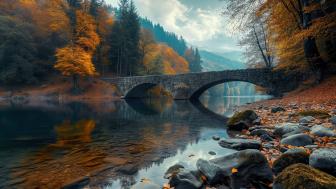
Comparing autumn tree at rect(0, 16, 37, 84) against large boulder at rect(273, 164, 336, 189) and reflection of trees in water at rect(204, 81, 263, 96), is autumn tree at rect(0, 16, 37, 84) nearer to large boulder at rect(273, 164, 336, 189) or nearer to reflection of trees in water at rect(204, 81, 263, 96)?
reflection of trees in water at rect(204, 81, 263, 96)

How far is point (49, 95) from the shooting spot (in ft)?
113

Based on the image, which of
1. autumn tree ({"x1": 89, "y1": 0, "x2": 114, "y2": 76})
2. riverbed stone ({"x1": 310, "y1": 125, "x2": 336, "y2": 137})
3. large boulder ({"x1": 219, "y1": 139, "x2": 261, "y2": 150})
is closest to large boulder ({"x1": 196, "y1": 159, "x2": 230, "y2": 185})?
large boulder ({"x1": 219, "y1": 139, "x2": 261, "y2": 150})

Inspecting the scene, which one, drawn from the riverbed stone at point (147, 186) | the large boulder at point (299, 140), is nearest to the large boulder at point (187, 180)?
the riverbed stone at point (147, 186)

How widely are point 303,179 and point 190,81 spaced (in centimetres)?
3029

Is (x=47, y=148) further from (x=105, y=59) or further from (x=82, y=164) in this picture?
(x=105, y=59)

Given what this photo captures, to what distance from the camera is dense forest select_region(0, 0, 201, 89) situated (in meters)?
34.2

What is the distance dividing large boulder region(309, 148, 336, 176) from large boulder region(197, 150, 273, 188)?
0.69 metres

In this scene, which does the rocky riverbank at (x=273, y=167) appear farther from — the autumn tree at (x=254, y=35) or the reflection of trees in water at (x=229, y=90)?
the reflection of trees in water at (x=229, y=90)

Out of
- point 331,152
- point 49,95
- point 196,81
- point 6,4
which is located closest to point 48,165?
point 331,152

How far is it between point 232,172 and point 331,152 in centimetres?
155

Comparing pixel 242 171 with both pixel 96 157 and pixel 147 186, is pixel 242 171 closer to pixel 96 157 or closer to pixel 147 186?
pixel 147 186

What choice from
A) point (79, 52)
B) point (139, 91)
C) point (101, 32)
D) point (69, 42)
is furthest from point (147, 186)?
point (101, 32)

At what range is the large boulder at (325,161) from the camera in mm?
3197

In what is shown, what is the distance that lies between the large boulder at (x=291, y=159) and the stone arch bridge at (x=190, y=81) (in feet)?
76.9
